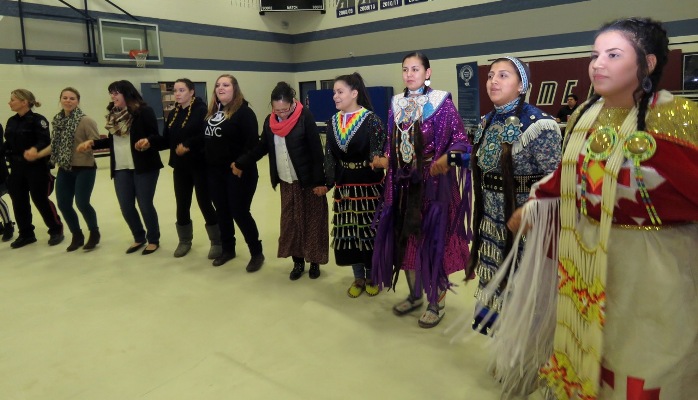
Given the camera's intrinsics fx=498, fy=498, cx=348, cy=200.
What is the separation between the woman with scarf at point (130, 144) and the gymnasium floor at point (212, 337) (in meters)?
0.57

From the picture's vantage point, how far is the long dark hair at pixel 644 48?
4.32 feet

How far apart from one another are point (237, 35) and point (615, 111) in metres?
12.0

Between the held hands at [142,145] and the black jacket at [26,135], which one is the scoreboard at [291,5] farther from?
the held hands at [142,145]

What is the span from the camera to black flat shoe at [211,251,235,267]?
3732 millimetres

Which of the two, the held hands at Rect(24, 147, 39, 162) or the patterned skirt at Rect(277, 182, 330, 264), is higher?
the held hands at Rect(24, 147, 39, 162)

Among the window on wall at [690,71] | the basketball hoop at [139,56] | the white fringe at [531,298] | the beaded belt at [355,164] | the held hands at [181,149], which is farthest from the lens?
the basketball hoop at [139,56]

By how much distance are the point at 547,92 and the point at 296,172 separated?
724 centimetres

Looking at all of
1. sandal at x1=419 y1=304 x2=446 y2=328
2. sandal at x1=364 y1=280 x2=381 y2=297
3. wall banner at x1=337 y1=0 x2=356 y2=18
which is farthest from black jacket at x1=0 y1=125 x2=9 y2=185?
wall banner at x1=337 y1=0 x2=356 y2=18

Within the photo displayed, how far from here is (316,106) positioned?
1175 centimetres

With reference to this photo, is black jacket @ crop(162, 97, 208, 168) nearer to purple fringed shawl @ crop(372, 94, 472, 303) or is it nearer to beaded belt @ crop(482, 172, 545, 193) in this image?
purple fringed shawl @ crop(372, 94, 472, 303)

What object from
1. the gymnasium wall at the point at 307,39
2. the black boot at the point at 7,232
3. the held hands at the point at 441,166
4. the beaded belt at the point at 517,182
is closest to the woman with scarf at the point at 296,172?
the held hands at the point at 441,166

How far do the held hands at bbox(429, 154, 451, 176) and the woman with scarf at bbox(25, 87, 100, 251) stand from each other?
303 cm

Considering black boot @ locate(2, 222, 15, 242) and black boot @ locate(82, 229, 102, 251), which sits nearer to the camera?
black boot @ locate(82, 229, 102, 251)

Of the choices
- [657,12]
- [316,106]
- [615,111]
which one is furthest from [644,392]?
[316,106]
